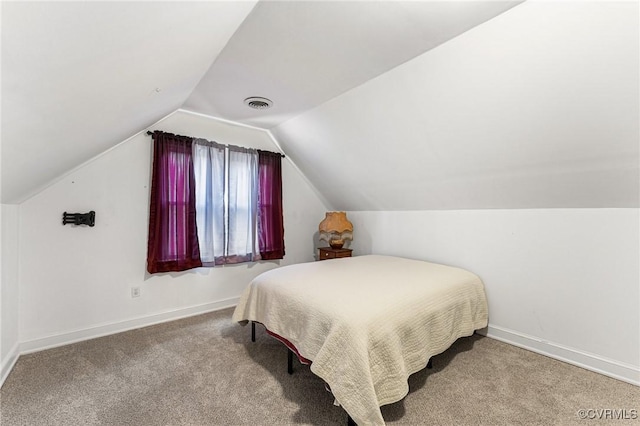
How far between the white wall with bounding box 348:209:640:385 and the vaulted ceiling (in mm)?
171

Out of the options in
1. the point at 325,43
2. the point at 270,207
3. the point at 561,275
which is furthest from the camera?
the point at 270,207

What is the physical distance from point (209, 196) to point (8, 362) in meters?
1.89

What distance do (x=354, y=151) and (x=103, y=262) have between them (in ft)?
8.58

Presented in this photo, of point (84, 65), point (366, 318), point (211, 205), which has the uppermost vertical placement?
point (84, 65)

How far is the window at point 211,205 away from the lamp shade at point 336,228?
601mm

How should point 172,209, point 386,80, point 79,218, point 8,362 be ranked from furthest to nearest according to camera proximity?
point 172,209
point 79,218
point 386,80
point 8,362

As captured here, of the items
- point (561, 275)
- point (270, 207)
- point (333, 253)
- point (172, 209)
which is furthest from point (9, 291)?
point (561, 275)

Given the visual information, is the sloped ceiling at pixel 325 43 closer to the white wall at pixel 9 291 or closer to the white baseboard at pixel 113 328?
the white wall at pixel 9 291

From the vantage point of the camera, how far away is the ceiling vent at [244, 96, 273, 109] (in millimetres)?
2481

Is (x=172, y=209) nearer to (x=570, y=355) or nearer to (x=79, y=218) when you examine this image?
(x=79, y=218)

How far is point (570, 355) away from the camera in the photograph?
6.82ft

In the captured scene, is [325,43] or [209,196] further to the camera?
[209,196]

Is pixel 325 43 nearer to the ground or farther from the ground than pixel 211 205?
farther from the ground

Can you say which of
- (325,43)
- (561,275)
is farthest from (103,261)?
(561,275)
